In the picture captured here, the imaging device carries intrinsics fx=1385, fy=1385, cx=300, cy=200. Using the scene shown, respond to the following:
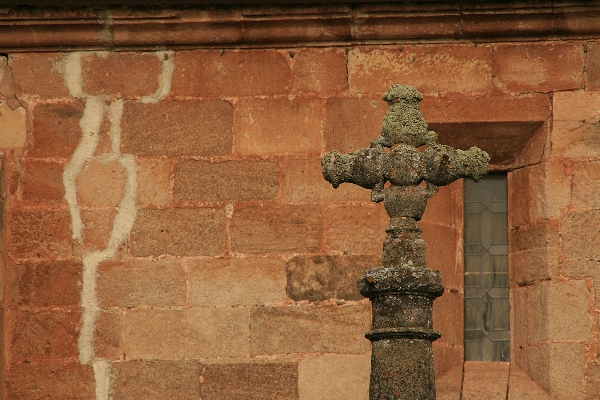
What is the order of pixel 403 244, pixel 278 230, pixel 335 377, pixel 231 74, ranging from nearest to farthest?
pixel 403 244
pixel 335 377
pixel 278 230
pixel 231 74

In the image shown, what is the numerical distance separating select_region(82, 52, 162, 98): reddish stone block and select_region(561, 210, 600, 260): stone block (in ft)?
7.79

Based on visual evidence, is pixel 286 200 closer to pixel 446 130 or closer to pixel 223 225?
pixel 223 225

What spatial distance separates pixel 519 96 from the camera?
7559mm

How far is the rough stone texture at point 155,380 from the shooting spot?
7.30 m

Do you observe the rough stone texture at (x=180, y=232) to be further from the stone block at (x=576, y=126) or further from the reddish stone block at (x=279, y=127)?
the stone block at (x=576, y=126)

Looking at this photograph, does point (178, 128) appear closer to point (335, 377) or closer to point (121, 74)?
point (121, 74)

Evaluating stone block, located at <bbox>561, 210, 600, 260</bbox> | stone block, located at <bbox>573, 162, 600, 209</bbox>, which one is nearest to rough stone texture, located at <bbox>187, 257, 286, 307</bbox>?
stone block, located at <bbox>561, 210, 600, 260</bbox>

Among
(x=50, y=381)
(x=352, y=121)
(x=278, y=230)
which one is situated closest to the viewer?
(x=50, y=381)

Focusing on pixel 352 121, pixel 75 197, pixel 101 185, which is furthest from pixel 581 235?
pixel 75 197

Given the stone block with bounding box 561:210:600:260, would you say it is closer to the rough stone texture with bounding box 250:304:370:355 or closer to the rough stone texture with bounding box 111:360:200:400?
the rough stone texture with bounding box 250:304:370:355

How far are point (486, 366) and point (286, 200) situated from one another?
1428 millimetres

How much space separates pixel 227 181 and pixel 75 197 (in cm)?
83

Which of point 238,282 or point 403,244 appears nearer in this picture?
point 403,244

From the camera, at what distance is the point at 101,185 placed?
755cm
